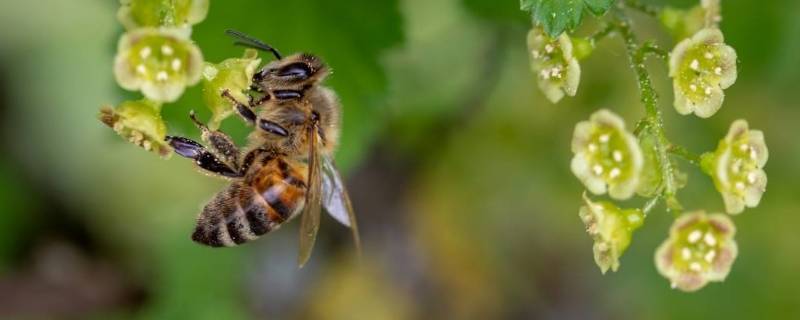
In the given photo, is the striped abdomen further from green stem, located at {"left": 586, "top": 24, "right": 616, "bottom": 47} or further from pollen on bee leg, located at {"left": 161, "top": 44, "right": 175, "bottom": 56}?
green stem, located at {"left": 586, "top": 24, "right": 616, "bottom": 47}

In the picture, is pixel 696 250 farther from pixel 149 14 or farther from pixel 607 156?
pixel 149 14

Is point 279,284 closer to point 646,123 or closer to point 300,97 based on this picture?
point 300,97

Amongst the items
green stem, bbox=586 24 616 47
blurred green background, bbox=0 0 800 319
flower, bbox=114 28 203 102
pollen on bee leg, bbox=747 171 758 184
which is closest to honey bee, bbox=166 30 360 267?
flower, bbox=114 28 203 102

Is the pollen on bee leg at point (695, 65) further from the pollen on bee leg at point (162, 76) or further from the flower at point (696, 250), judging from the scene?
the pollen on bee leg at point (162, 76)

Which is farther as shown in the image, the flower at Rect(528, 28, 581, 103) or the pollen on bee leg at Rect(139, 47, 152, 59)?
the flower at Rect(528, 28, 581, 103)

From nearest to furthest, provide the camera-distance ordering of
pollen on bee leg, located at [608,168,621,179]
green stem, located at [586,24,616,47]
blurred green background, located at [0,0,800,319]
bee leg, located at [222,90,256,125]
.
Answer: pollen on bee leg, located at [608,168,621,179] → bee leg, located at [222,90,256,125] → green stem, located at [586,24,616,47] → blurred green background, located at [0,0,800,319]

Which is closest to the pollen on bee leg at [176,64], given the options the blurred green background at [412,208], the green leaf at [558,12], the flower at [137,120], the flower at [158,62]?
the flower at [158,62]
